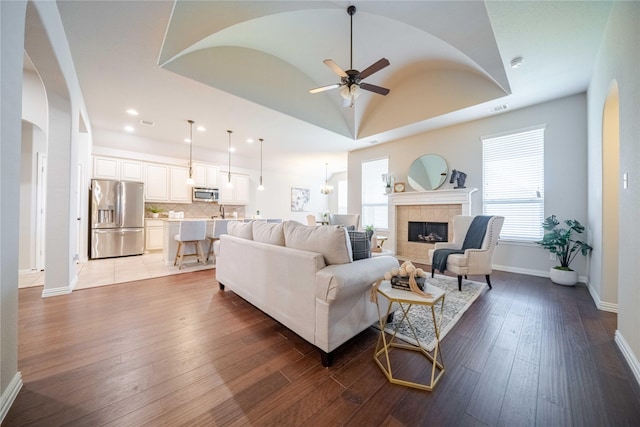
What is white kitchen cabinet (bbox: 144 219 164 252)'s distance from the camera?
569 cm

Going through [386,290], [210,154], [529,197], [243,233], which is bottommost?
[386,290]

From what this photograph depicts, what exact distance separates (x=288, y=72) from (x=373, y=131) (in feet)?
7.08

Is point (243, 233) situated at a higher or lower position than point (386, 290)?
higher

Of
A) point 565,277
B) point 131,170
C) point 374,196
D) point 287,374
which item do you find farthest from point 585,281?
point 131,170

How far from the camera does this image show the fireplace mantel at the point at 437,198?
434 cm

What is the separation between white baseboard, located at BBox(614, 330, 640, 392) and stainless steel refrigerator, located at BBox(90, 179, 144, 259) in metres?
7.30

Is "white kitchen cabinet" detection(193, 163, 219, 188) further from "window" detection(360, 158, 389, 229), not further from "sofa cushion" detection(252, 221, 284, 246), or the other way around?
"sofa cushion" detection(252, 221, 284, 246)

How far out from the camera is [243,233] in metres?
2.71

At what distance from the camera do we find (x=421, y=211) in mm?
5117

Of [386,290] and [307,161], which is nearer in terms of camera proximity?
[386,290]

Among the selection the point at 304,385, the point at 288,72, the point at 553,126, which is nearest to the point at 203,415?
the point at 304,385

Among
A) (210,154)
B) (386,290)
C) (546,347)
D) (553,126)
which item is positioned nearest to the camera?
(386,290)

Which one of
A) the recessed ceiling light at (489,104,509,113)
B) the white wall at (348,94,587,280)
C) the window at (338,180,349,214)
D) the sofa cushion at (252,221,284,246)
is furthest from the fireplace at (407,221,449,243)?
the window at (338,180,349,214)

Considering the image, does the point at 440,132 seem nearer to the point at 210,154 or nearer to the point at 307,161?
the point at 307,161
